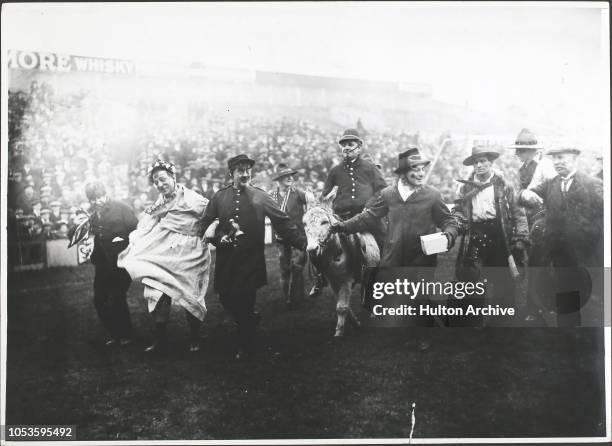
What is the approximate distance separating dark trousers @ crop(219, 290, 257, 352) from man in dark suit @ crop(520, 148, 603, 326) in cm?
236

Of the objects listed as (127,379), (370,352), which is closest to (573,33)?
(370,352)

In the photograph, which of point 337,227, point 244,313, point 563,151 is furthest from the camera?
point 563,151

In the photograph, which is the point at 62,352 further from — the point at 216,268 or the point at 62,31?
the point at 62,31

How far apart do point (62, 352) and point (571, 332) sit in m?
4.11

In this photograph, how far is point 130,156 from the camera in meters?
3.77

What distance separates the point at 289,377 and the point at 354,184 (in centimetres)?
161

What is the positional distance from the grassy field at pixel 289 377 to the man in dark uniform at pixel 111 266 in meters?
0.08

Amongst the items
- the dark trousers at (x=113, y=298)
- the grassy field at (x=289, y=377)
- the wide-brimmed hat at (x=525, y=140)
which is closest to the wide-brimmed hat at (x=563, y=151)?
the wide-brimmed hat at (x=525, y=140)

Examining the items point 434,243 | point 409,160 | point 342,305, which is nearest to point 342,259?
point 342,305

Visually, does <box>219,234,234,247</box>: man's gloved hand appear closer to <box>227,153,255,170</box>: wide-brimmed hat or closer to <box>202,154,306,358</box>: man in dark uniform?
<box>202,154,306,358</box>: man in dark uniform

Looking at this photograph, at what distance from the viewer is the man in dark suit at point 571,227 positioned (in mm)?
3771

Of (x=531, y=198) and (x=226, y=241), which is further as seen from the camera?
(x=531, y=198)

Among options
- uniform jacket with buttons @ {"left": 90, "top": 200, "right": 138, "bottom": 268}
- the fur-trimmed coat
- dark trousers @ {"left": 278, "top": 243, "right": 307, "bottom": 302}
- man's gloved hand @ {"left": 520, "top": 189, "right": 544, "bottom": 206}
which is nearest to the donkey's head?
dark trousers @ {"left": 278, "top": 243, "right": 307, "bottom": 302}

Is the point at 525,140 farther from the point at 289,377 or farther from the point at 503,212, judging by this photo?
the point at 289,377
